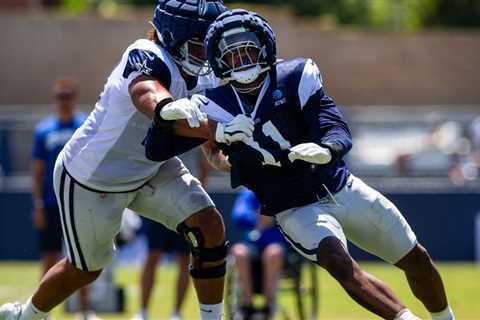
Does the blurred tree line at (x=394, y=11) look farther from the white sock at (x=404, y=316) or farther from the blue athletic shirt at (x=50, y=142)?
the white sock at (x=404, y=316)

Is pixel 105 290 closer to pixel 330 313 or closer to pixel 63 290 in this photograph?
pixel 330 313

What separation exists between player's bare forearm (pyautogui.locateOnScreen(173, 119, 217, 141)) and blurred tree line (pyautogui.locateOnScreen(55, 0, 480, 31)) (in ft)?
87.9

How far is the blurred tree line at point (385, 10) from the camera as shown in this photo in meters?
34.3

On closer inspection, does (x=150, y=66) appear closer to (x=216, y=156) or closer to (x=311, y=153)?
(x=216, y=156)

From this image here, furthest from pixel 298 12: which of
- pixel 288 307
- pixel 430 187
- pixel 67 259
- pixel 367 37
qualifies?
pixel 67 259

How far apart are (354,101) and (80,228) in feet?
78.7

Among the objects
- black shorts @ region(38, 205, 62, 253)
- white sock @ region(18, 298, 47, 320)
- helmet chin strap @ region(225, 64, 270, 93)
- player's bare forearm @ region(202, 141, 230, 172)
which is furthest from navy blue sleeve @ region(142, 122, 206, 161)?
black shorts @ region(38, 205, 62, 253)

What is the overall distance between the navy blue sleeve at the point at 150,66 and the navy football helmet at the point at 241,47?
342 millimetres

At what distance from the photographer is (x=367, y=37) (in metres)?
30.6

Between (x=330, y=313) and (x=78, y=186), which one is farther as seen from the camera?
(x=330, y=313)

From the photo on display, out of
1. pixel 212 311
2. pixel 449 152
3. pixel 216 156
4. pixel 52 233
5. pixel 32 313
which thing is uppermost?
pixel 216 156

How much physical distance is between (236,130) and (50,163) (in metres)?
4.96

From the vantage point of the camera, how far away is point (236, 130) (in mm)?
6223

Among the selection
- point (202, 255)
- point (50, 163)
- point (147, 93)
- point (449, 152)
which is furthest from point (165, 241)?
point (449, 152)
